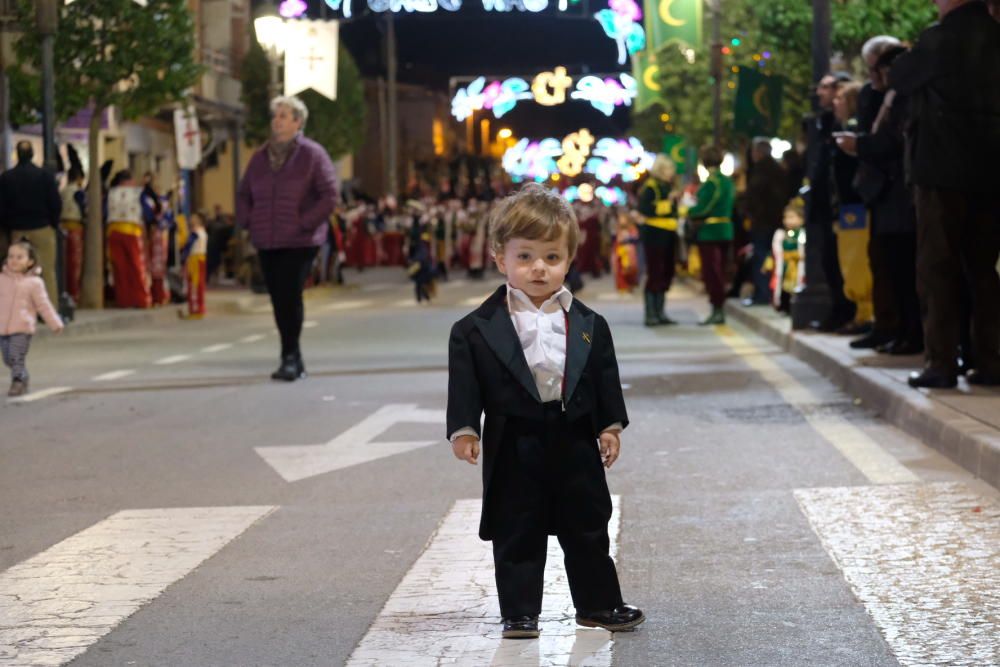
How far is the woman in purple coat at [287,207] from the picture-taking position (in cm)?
1448

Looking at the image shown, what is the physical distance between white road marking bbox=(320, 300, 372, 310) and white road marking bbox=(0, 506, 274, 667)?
21.9m

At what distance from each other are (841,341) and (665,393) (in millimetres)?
3336

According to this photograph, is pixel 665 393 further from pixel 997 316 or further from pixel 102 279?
pixel 102 279

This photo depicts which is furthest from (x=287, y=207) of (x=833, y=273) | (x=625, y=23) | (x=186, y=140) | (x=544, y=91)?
(x=544, y=91)

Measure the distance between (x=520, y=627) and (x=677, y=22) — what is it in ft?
111

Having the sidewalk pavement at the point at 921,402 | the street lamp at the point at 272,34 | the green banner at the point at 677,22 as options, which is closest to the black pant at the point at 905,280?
the sidewalk pavement at the point at 921,402

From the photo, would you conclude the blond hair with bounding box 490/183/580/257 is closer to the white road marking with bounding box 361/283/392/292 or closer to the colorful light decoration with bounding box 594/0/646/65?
the white road marking with bounding box 361/283/392/292

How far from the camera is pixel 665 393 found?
13141 millimetres

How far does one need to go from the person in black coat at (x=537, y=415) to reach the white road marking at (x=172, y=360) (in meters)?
11.8

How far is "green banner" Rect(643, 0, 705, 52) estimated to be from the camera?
126ft

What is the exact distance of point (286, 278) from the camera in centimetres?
1463

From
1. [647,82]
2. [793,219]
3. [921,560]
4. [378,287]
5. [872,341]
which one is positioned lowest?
[378,287]

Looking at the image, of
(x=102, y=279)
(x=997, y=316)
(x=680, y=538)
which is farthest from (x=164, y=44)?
(x=680, y=538)

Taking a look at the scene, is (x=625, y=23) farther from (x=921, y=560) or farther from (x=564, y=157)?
(x=564, y=157)
